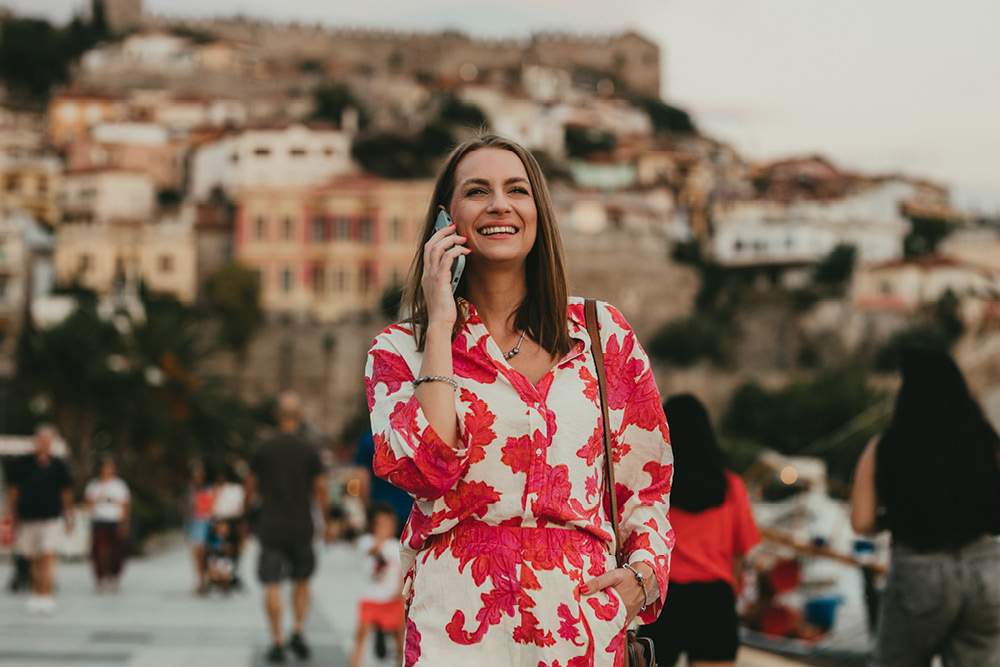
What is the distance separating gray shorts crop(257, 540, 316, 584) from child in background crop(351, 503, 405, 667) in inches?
42.7

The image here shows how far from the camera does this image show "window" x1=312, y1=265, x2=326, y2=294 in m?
70.0

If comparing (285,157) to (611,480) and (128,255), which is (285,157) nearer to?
(128,255)

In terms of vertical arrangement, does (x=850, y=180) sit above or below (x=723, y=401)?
above

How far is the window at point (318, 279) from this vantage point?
70000 mm

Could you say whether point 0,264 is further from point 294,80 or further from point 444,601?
point 444,601

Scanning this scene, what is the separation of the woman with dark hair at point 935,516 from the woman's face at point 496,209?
260 centimetres

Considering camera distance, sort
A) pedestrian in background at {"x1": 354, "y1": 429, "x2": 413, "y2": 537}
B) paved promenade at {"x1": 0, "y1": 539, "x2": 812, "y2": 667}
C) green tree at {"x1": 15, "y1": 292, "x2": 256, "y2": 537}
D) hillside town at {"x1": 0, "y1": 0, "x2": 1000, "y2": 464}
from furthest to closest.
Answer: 1. hillside town at {"x1": 0, "y1": 0, "x2": 1000, "y2": 464}
2. green tree at {"x1": 15, "y1": 292, "x2": 256, "y2": 537}
3. paved promenade at {"x1": 0, "y1": 539, "x2": 812, "y2": 667}
4. pedestrian in background at {"x1": 354, "y1": 429, "x2": 413, "y2": 537}

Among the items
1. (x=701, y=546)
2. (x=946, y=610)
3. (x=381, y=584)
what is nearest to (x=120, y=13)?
(x=381, y=584)

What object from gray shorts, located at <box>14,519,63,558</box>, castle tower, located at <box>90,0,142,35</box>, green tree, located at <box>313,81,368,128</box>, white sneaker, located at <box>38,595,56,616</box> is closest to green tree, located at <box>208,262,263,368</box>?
green tree, located at <box>313,81,368,128</box>

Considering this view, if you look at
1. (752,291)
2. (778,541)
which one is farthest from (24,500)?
(752,291)

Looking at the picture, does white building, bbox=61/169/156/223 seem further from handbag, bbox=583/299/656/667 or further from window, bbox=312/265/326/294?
handbag, bbox=583/299/656/667

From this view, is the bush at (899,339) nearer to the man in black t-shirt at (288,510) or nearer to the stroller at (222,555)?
the stroller at (222,555)

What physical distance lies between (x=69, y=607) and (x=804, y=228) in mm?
68360

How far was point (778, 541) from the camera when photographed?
10.8 m
